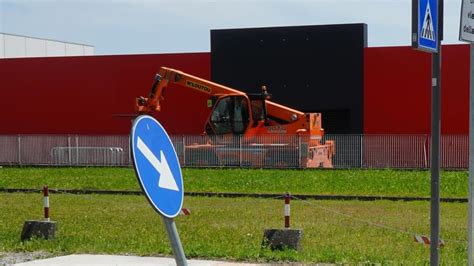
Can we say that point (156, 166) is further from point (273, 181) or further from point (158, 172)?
point (273, 181)

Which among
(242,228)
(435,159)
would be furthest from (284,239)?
(435,159)

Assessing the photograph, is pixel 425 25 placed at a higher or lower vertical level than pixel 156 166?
higher

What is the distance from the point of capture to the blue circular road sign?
14.8ft

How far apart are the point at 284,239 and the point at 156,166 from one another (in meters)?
6.27

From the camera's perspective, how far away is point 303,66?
39438mm

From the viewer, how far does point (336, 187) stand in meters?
22.9

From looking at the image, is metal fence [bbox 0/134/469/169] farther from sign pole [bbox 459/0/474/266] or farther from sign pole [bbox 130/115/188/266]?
sign pole [bbox 130/115/188/266]

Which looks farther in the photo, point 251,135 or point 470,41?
point 251,135

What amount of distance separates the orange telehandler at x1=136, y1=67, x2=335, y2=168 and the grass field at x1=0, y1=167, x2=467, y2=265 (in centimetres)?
472

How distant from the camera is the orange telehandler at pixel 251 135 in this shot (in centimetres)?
3219

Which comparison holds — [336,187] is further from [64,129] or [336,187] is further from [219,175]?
[64,129]

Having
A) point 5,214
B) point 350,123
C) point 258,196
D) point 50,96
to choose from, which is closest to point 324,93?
point 350,123

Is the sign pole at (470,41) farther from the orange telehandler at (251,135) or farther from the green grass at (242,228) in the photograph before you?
the orange telehandler at (251,135)

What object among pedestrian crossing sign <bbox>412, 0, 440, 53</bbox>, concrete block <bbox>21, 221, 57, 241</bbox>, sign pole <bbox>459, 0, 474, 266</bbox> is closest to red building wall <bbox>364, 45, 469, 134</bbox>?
concrete block <bbox>21, 221, 57, 241</bbox>
